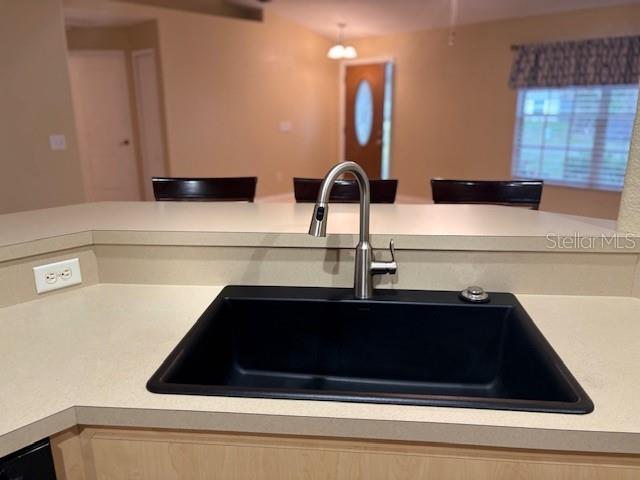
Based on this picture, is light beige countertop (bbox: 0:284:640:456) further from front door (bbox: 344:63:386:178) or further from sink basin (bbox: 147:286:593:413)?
front door (bbox: 344:63:386:178)

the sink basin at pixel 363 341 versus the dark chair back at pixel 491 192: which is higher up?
the dark chair back at pixel 491 192

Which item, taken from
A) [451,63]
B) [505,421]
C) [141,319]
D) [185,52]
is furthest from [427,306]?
[451,63]

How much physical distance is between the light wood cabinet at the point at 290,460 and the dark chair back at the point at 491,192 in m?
1.45

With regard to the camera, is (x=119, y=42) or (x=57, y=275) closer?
(x=57, y=275)

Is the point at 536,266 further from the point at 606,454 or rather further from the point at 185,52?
the point at 185,52

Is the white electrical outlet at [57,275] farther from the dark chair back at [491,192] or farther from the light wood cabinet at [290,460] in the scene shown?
the dark chair back at [491,192]

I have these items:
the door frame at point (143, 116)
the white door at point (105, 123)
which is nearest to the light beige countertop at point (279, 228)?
the door frame at point (143, 116)

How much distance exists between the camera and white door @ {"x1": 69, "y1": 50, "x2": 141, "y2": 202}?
5430mm

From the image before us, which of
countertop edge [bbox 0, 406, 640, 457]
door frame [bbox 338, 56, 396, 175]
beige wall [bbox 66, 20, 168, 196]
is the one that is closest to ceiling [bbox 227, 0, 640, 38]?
door frame [bbox 338, 56, 396, 175]

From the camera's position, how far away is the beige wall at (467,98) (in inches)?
192

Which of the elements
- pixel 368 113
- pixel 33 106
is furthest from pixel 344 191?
pixel 368 113

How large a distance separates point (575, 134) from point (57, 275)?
17.0 feet

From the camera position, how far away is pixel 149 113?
532cm

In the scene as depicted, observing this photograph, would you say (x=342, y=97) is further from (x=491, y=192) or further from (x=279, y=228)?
(x=279, y=228)
